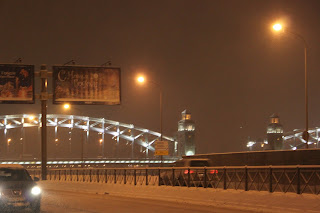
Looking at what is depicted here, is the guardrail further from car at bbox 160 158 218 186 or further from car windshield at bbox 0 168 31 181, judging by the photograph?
car windshield at bbox 0 168 31 181

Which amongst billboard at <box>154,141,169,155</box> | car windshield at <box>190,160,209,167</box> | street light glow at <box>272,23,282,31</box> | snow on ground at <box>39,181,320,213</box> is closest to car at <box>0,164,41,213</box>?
snow on ground at <box>39,181,320,213</box>

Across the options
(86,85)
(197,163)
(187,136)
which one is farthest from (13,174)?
(187,136)

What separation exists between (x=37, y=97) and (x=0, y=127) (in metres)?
134

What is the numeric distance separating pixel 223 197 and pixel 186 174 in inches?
226

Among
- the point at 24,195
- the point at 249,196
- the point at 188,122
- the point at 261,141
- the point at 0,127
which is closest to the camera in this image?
the point at 24,195

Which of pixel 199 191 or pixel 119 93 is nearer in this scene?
pixel 199 191

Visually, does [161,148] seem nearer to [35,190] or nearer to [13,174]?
[13,174]

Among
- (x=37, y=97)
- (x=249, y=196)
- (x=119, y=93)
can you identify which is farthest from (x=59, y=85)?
(x=249, y=196)

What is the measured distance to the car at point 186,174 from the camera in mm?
25572

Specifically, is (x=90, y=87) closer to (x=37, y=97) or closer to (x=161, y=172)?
(x=37, y=97)

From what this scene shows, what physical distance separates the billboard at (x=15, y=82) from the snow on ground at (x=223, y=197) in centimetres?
905

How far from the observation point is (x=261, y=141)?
175125 mm

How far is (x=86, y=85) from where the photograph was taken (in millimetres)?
37938

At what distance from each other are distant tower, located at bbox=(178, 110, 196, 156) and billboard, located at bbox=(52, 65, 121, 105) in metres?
89.9
